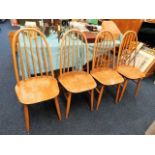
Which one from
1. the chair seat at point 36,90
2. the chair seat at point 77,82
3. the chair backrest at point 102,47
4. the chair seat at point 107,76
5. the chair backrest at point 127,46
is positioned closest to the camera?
the chair seat at point 36,90

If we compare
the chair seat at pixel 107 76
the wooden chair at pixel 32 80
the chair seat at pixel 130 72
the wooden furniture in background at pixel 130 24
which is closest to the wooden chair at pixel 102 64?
the chair seat at pixel 107 76

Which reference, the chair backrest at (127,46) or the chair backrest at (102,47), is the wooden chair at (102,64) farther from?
the chair backrest at (127,46)

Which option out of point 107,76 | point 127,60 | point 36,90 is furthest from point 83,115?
point 127,60

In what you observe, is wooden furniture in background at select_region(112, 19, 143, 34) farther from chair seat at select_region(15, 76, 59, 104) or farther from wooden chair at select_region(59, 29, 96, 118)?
chair seat at select_region(15, 76, 59, 104)

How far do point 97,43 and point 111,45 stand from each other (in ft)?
0.97

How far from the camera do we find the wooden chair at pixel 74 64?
1.51 m

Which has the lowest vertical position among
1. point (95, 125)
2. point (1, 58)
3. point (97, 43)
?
point (95, 125)

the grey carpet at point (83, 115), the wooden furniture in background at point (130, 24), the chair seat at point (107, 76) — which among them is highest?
the wooden furniture in background at point (130, 24)

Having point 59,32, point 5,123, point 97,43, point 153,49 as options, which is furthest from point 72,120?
point 153,49

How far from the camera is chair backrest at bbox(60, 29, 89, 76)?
166cm

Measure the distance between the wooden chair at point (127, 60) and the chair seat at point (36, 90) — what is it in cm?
96

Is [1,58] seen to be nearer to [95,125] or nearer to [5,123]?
[5,123]
